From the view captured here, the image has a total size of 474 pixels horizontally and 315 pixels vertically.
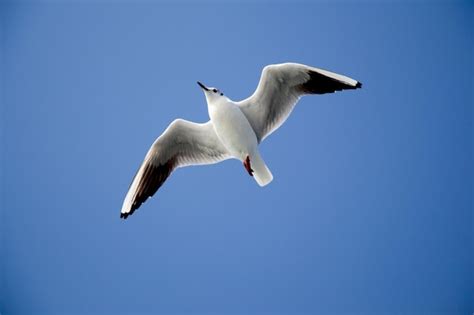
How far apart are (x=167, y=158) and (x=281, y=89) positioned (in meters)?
1.46

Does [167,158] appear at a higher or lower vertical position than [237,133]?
Answer: lower

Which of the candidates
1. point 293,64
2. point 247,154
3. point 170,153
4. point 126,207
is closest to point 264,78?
point 293,64

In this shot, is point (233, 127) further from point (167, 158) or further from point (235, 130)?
point (167, 158)

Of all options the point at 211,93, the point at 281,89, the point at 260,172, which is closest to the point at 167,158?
the point at 211,93

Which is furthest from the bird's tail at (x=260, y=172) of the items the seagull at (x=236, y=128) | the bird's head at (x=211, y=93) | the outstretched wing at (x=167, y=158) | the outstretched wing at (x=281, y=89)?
the bird's head at (x=211, y=93)

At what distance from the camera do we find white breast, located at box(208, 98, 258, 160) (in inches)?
255

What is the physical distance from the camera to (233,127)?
21.3 feet

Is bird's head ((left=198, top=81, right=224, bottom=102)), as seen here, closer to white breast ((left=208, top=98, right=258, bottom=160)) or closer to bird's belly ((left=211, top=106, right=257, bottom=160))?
white breast ((left=208, top=98, right=258, bottom=160))

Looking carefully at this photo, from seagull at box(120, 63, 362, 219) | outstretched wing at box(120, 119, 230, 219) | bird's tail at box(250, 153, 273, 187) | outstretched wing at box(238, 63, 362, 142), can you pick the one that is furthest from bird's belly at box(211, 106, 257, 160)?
outstretched wing at box(120, 119, 230, 219)

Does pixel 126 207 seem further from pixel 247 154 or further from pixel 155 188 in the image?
pixel 247 154

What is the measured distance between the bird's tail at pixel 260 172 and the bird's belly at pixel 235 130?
0.11 meters

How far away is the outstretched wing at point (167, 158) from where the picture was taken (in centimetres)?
689

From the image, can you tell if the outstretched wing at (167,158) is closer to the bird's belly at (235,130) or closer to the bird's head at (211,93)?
the bird's belly at (235,130)

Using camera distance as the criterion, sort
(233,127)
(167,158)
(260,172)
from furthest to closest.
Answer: (167,158)
(260,172)
(233,127)
